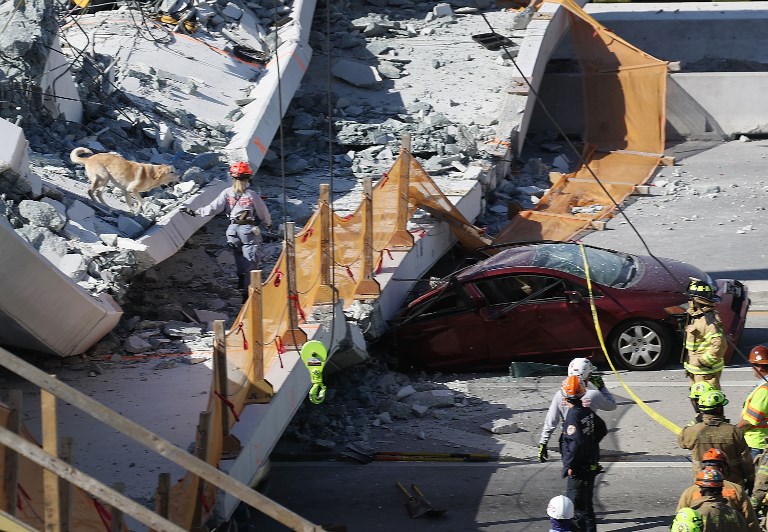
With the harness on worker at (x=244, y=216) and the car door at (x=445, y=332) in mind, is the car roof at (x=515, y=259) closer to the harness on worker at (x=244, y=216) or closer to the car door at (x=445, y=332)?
the car door at (x=445, y=332)

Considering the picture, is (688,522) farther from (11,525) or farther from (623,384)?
(623,384)

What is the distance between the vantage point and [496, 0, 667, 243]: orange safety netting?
20859 millimetres

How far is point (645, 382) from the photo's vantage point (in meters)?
12.9

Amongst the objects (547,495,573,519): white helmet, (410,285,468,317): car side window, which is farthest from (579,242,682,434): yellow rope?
(547,495,573,519): white helmet

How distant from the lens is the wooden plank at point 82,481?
197 inches

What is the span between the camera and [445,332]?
13.6 metres

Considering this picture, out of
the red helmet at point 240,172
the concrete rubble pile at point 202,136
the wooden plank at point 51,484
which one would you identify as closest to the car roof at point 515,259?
the concrete rubble pile at point 202,136

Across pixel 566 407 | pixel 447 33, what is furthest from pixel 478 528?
pixel 447 33

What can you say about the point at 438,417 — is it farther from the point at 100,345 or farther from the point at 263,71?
the point at 263,71

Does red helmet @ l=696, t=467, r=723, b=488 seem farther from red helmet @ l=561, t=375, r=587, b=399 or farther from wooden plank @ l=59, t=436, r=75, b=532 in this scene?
wooden plank @ l=59, t=436, r=75, b=532

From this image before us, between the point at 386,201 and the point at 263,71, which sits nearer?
the point at 386,201

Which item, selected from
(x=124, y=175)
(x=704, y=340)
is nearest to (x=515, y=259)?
(x=704, y=340)

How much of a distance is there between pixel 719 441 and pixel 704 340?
265cm

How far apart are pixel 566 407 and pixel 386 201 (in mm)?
5366
